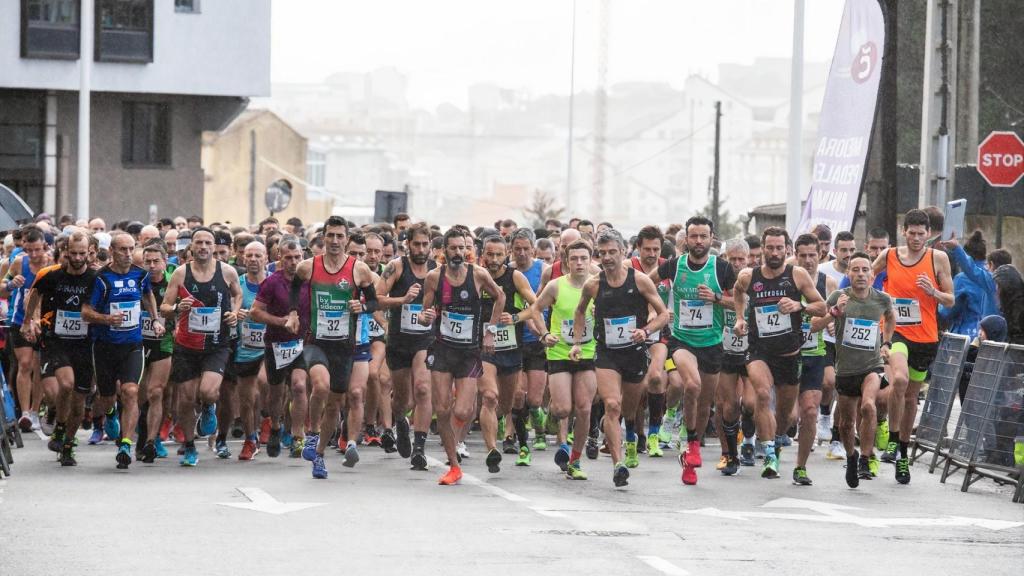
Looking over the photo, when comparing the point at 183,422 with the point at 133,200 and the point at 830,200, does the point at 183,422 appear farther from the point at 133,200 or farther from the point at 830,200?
the point at 133,200

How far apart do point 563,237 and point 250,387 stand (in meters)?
3.91

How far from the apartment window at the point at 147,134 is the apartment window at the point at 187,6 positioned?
7.92ft

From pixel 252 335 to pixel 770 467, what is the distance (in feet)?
14.9

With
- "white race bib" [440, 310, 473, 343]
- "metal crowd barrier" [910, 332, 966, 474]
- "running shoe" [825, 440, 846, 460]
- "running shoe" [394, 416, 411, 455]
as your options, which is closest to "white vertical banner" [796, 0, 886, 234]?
"running shoe" [825, 440, 846, 460]

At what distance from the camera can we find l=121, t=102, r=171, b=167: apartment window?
43.7 metres

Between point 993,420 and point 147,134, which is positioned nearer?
point 993,420

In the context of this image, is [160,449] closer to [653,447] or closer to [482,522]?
[653,447]

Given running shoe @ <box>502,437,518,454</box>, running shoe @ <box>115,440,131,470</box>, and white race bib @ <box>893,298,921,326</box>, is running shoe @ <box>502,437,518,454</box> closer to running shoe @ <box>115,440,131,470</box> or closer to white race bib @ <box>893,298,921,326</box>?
running shoe @ <box>115,440,131,470</box>

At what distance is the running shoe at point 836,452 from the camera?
54.1 ft

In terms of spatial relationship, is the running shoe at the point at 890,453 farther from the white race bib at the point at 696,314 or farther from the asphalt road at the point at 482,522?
the white race bib at the point at 696,314

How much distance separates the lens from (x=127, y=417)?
48.0ft

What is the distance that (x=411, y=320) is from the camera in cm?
1505

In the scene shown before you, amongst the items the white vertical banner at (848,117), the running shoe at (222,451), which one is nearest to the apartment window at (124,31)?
the white vertical banner at (848,117)

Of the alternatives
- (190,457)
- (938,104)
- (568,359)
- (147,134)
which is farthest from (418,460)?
(147,134)
